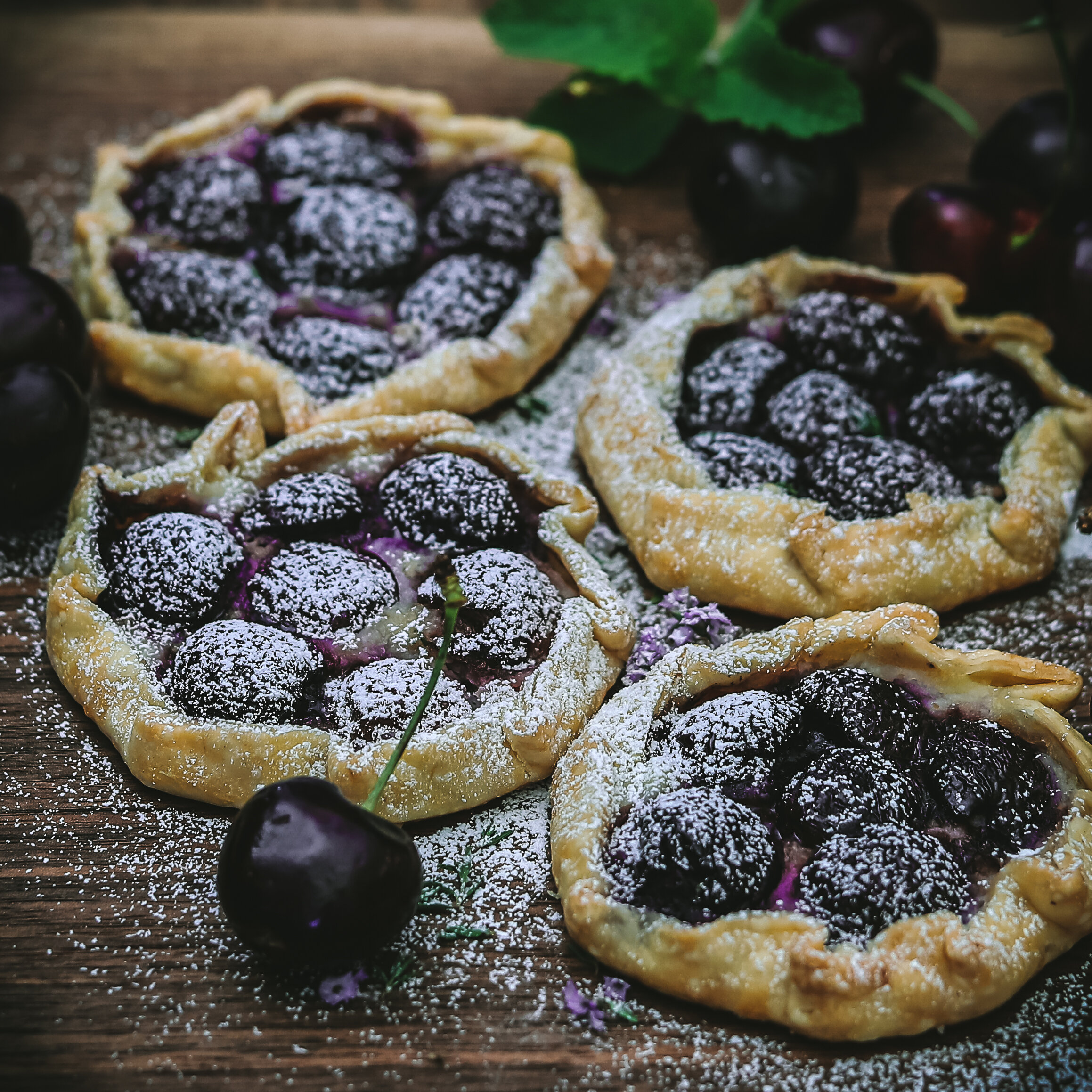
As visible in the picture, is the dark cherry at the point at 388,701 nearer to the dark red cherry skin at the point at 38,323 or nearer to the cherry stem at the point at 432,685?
the cherry stem at the point at 432,685

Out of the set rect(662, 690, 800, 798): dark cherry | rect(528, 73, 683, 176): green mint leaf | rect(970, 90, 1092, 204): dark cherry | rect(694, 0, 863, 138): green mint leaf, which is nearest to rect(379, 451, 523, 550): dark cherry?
rect(662, 690, 800, 798): dark cherry

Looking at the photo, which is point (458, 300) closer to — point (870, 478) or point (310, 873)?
point (870, 478)

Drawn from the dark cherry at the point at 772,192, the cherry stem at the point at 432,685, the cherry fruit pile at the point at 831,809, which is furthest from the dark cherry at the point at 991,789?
the dark cherry at the point at 772,192

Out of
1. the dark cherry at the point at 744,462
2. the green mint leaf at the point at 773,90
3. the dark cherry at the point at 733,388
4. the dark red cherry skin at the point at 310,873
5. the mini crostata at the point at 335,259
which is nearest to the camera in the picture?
the dark red cherry skin at the point at 310,873

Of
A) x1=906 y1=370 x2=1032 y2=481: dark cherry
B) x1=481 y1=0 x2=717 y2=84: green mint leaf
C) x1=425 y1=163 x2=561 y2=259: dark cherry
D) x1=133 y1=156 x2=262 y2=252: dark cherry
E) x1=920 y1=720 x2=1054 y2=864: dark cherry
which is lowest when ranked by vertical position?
x1=133 y1=156 x2=262 y2=252: dark cherry

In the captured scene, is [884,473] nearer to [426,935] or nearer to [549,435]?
[549,435]

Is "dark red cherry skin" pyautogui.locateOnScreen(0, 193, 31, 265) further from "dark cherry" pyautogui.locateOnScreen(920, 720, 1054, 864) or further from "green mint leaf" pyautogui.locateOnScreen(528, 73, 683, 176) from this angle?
"dark cherry" pyautogui.locateOnScreen(920, 720, 1054, 864)
